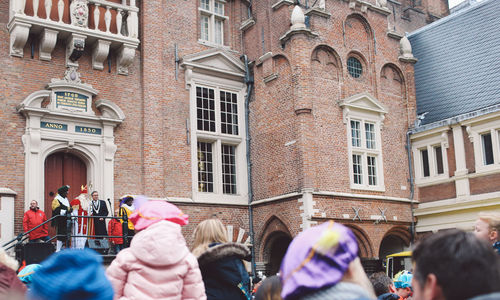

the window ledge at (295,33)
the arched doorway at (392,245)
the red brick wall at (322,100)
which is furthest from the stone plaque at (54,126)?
the arched doorway at (392,245)

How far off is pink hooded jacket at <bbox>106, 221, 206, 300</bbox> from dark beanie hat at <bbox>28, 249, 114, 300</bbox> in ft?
5.96

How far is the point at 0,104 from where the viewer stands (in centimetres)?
1507

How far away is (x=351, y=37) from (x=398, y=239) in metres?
7.35

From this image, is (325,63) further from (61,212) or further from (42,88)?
(61,212)

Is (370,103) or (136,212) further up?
(370,103)

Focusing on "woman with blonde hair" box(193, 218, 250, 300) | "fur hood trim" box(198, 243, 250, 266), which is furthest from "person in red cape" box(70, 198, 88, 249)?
"fur hood trim" box(198, 243, 250, 266)

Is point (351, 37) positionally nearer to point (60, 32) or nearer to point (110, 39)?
point (110, 39)

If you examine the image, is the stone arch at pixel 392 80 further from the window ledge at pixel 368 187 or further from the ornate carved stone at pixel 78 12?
the ornate carved stone at pixel 78 12

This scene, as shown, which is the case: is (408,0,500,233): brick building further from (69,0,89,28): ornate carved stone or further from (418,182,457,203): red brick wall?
(69,0,89,28): ornate carved stone

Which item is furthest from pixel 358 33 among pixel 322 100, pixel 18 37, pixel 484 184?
pixel 18 37

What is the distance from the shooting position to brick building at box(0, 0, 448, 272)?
15641mm

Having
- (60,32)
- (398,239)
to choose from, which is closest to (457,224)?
(398,239)

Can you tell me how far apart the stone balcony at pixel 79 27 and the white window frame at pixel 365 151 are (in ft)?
25.0

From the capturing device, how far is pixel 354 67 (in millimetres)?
20094
